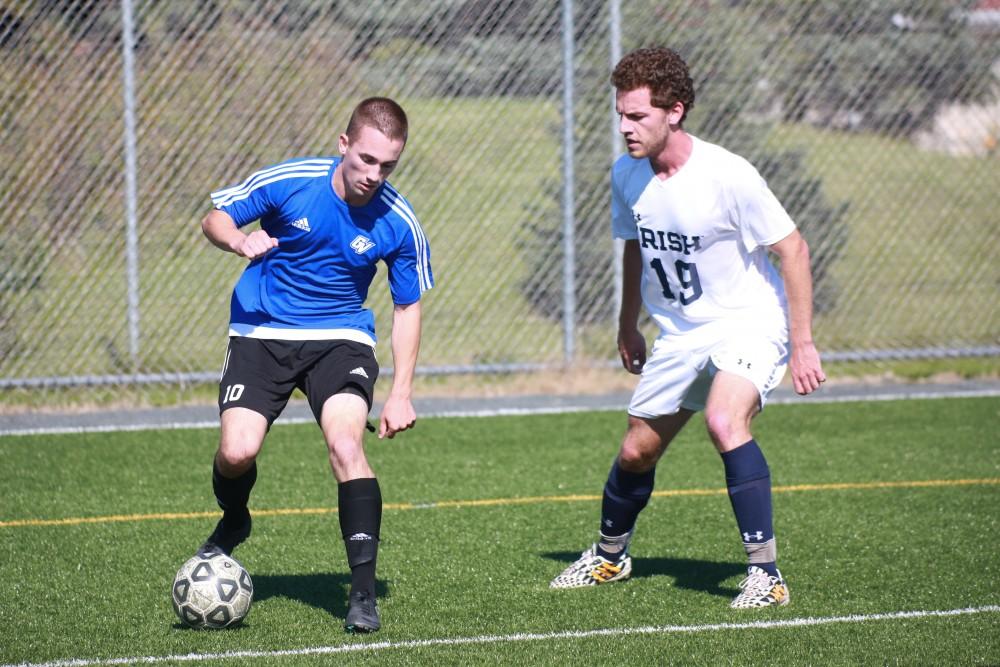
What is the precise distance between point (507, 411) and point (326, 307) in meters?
4.30

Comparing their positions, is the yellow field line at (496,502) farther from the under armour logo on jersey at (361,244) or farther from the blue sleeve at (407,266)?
the under armour logo on jersey at (361,244)

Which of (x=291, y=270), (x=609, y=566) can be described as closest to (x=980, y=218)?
(x=609, y=566)

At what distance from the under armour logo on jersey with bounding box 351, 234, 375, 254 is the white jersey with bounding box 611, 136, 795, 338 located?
1.08 meters

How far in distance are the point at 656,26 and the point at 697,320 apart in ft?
18.7

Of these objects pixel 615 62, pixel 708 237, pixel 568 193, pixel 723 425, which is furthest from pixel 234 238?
pixel 615 62

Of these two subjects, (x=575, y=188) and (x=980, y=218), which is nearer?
(x=575, y=188)

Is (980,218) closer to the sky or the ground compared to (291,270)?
closer to the sky

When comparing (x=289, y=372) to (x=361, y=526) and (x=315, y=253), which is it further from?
(x=361, y=526)

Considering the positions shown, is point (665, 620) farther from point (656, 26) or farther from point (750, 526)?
point (656, 26)

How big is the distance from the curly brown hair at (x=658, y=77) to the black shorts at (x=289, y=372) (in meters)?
1.47

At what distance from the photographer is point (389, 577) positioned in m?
5.51

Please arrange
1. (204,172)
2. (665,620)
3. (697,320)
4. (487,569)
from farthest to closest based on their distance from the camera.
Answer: (204,172) → (487,569) → (697,320) → (665,620)

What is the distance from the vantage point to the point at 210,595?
4648 mm

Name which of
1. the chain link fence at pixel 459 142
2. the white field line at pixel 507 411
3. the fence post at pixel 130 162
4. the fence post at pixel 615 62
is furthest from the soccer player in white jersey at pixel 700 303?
the fence post at pixel 130 162
